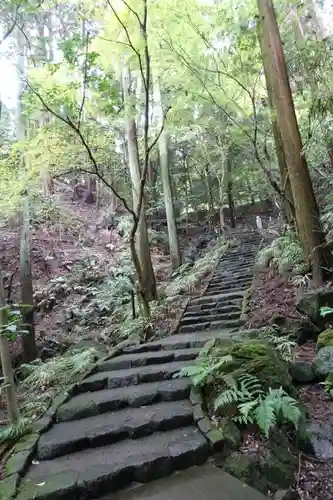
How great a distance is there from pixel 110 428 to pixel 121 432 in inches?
5.0

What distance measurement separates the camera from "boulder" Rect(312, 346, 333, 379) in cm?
403

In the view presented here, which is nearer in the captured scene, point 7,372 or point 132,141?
point 7,372

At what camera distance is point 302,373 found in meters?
4.20

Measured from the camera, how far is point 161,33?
23.9 feet

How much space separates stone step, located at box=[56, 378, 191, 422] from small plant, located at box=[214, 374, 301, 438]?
0.77 m

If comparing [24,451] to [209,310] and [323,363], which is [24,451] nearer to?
[323,363]

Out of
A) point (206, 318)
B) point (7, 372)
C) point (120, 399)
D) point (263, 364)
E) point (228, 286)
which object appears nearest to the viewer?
point (7, 372)

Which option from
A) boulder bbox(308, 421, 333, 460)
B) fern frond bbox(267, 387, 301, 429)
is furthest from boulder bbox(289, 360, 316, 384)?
fern frond bbox(267, 387, 301, 429)

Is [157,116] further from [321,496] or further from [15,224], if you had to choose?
[321,496]

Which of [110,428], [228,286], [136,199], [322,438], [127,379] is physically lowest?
[322,438]

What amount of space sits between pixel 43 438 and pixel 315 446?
2.56 meters

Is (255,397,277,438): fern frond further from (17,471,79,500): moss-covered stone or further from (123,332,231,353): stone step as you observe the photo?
(123,332,231,353): stone step

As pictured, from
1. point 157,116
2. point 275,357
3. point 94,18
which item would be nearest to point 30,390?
point 275,357

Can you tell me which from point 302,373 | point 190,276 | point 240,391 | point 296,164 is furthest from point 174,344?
point 190,276
